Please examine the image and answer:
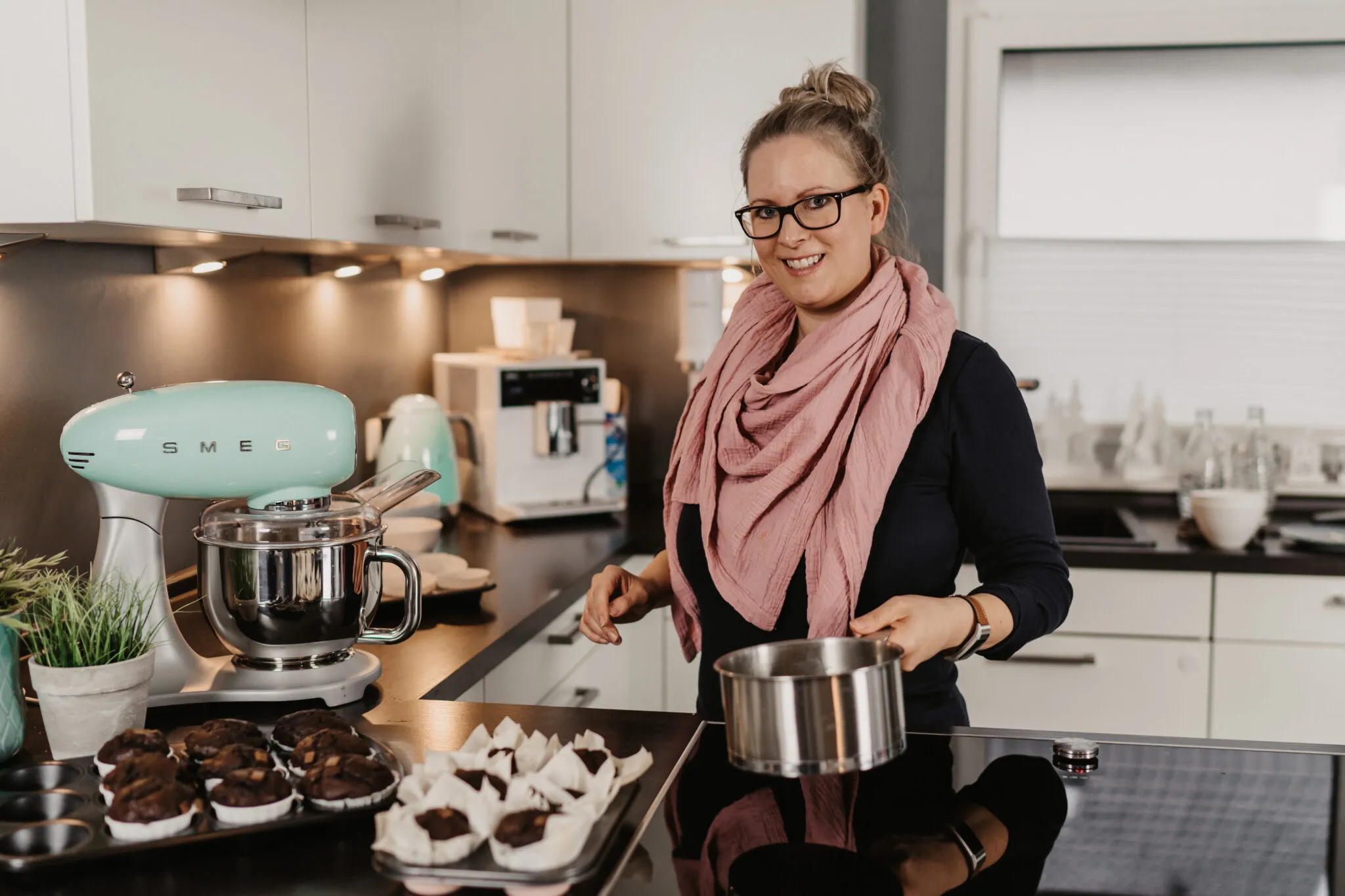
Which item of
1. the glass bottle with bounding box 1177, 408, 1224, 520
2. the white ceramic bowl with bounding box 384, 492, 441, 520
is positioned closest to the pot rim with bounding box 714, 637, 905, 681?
Answer: the white ceramic bowl with bounding box 384, 492, 441, 520

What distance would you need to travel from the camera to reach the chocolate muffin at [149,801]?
0.95 meters

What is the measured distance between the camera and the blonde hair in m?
1.48

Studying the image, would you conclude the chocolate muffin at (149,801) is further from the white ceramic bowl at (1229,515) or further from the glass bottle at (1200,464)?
the glass bottle at (1200,464)

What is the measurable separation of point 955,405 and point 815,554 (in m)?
0.23

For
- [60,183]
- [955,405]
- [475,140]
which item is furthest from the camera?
[475,140]

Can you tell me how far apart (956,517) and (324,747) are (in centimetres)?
75

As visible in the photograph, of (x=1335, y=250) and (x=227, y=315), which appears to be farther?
(x=1335, y=250)

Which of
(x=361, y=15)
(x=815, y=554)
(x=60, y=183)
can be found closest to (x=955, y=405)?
(x=815, y=554)

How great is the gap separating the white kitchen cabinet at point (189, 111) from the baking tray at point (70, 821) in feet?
1.79

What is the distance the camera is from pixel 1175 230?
118 inches

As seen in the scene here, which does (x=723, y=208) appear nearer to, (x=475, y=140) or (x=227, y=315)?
(x=475, y=140)

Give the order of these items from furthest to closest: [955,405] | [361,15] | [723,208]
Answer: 1. [723,208]
2. [361,15]
3. [955,405]

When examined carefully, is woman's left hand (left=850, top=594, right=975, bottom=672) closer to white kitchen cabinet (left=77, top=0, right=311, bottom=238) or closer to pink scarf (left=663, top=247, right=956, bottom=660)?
pink scarf (left=663, top=247, right=956, bottom=660)

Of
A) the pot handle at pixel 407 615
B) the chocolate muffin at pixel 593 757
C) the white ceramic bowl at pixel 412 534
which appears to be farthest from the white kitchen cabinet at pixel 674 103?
the chocolate muffin at pixel 593 757
